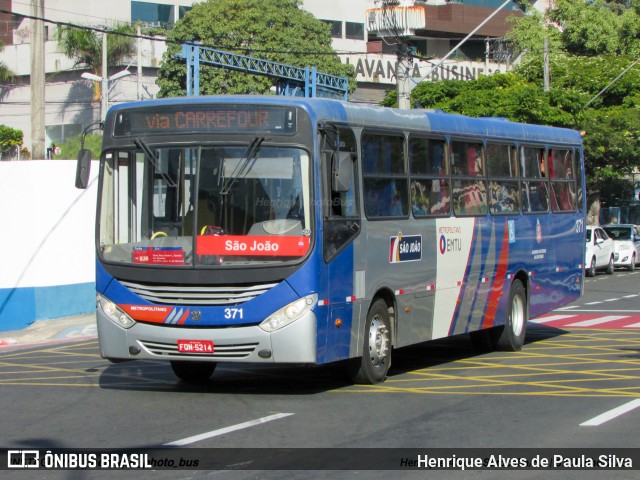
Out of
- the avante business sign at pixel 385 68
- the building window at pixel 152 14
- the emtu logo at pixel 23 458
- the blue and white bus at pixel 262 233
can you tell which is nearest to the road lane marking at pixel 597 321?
the blue and white bus at pixel 262 233

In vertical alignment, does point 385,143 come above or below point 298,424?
above

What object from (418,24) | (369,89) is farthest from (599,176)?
(369,89)

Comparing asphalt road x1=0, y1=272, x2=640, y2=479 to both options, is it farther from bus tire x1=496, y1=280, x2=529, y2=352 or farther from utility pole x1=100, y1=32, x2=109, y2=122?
utility pole x1=100, y1=32, x2=109, y2=122

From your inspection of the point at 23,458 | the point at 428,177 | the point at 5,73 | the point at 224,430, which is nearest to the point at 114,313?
the point at 224,430

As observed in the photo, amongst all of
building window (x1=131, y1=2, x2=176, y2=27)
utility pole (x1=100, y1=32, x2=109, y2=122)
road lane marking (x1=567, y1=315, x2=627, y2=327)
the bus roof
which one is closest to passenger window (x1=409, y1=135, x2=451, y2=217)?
the bus roof

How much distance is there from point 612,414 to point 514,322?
232 inches

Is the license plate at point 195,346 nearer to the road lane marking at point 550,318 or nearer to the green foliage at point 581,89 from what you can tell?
the road lane marking at point 550,318

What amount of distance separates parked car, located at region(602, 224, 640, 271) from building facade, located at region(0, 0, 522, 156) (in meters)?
18.3

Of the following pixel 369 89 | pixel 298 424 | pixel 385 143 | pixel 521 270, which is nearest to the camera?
pixel 298 424

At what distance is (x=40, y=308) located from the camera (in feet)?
69.2

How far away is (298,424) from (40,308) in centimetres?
1239

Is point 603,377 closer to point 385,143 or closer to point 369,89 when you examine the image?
point 385,143

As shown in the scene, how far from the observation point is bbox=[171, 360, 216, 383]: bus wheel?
12719 mm

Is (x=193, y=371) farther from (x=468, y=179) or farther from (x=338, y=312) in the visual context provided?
(x=468, y=179)
